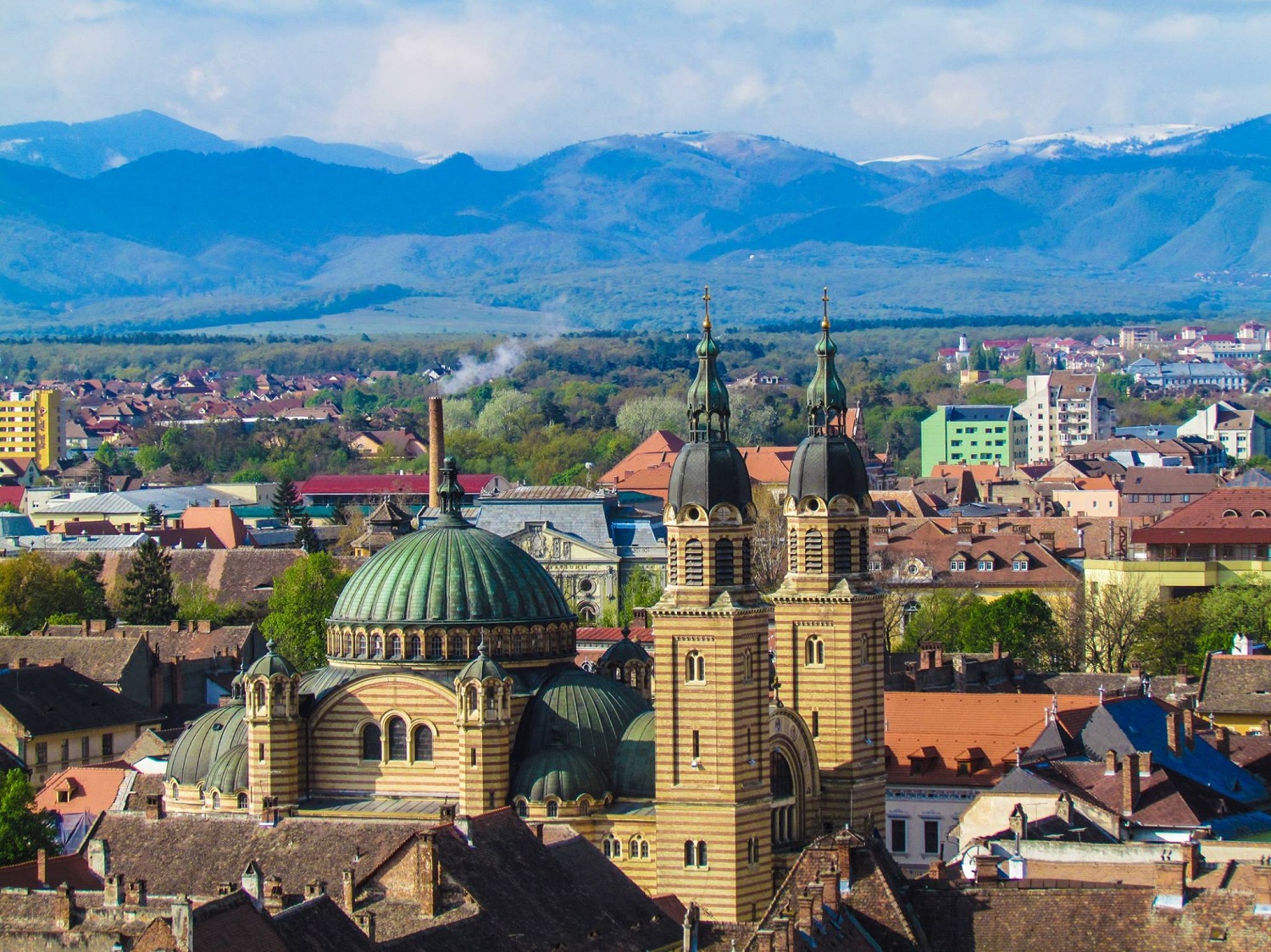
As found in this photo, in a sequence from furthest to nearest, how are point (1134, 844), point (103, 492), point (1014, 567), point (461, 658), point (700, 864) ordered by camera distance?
point (103, 492) < point (1014, 567) < point (461, 658) < point (700, 864) < point (1134, 844)

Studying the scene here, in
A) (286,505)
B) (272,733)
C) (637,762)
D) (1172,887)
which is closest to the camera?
(1172,887)

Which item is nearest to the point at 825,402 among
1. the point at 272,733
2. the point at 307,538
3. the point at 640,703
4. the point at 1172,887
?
the point at 640,703

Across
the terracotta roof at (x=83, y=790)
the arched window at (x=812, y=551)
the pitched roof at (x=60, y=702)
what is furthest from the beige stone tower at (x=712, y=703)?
the pitched roof at (x=60, y=702)

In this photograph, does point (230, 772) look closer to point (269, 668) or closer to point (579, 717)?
point (269, 668)

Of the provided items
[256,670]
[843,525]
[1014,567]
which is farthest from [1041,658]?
[256,670]

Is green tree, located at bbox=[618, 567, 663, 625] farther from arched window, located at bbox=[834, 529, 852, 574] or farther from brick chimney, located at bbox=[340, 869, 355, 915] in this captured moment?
brick chimney, located at bbox=[340, 869, 355, 915]

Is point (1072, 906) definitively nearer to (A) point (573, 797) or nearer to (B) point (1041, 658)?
(A) point (573, 797)
